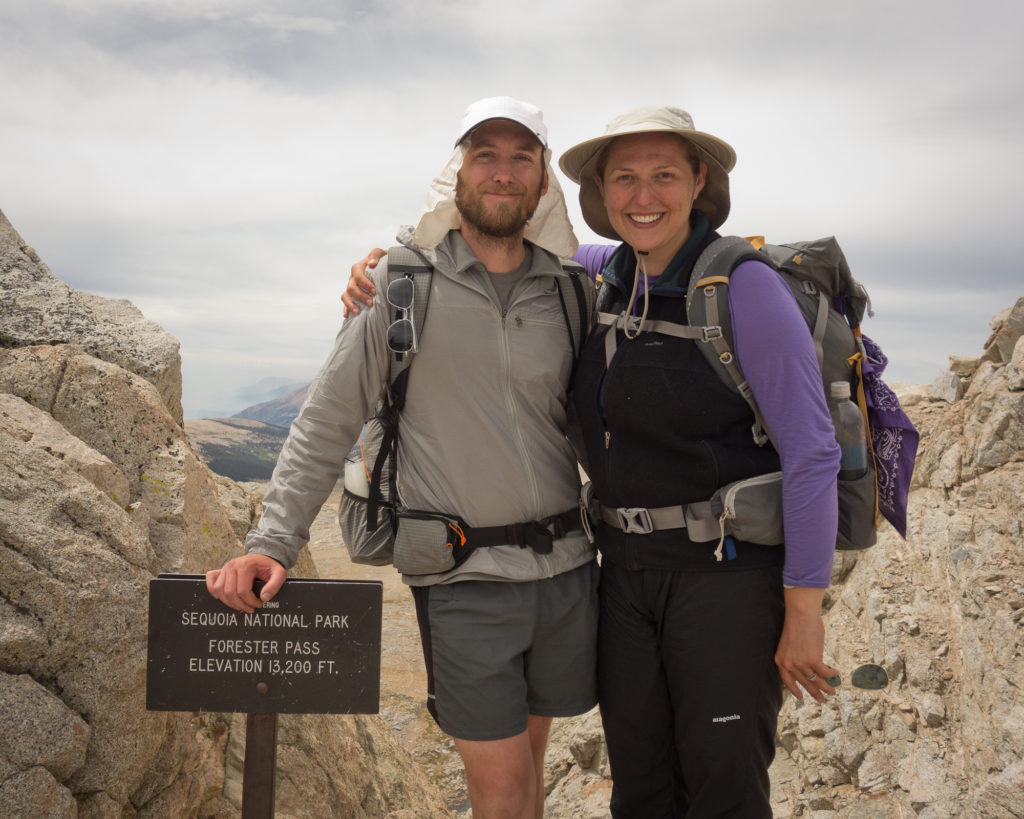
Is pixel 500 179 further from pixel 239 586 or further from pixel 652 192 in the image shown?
pixel 239 586

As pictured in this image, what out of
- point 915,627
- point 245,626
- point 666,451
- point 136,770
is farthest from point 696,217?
point 915,627

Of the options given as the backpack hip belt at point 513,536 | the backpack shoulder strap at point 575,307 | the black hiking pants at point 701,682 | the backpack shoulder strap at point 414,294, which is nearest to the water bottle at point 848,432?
the black hiking pants at point 701,682

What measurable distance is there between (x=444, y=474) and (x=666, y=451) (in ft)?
4.33

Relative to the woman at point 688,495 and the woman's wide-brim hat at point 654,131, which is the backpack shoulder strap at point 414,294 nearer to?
the woman at point 688,495

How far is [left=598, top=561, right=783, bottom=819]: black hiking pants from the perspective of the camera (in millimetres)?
4188

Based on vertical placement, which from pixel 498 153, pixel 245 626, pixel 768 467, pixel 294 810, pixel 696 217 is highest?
pixel 498 153

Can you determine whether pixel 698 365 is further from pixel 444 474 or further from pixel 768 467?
pixel 444 474

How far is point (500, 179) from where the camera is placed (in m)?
4.73

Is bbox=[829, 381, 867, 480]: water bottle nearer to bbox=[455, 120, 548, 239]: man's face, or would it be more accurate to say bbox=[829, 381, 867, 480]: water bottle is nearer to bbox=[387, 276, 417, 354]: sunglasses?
bbox=[455, 120, 548, 239]: man's face

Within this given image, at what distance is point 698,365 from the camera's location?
13.7 feet

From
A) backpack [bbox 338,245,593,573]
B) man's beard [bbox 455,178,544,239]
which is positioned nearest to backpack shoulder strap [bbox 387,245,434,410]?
backpack [bbox 338,245,593,573]

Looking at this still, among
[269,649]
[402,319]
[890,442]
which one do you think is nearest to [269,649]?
[269,649]

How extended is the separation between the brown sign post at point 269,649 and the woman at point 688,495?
1.52 metres

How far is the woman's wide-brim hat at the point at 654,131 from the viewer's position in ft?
14.5
